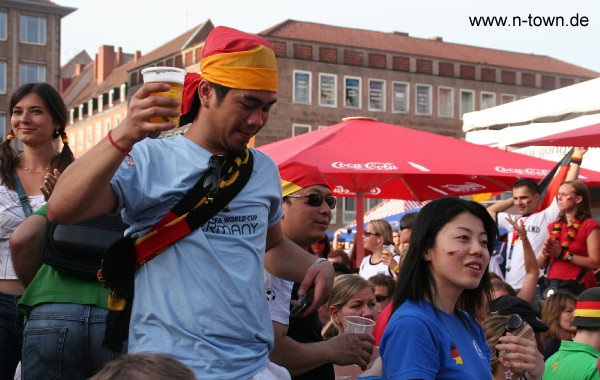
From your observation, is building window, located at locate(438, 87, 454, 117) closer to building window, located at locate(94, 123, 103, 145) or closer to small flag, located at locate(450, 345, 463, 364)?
building window, located at locate(94, 123, 103, 145)

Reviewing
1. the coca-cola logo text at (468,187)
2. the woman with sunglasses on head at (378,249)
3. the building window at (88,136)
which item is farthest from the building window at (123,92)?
the woman with sunglasses on head at (378,249)

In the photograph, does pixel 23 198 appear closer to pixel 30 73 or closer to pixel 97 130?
pixel 30 73

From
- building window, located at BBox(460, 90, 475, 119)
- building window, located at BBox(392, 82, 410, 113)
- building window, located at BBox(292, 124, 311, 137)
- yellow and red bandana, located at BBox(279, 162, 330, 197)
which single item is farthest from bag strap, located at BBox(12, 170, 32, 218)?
building window, located at BBox(460, 90, 475, 119)

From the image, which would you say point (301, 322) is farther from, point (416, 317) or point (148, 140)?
point (148, 140)

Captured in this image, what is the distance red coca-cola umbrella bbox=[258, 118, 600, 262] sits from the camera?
9.13m

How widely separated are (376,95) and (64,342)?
58735 mm

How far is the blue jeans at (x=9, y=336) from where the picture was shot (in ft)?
13.8

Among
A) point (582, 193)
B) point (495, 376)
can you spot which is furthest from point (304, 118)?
point (495, 376)

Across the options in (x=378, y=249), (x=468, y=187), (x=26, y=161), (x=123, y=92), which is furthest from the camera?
(x=123, y=92)

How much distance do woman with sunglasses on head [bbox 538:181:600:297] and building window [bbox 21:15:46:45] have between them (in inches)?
2562

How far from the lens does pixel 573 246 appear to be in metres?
8.05

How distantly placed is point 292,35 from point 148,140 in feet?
189

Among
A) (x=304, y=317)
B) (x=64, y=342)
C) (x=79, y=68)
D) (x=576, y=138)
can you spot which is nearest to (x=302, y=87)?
(x=79, y=68)

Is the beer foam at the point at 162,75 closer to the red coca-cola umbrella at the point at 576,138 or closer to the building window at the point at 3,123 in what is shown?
the red coca-cola umbrella at the point at 576,138
